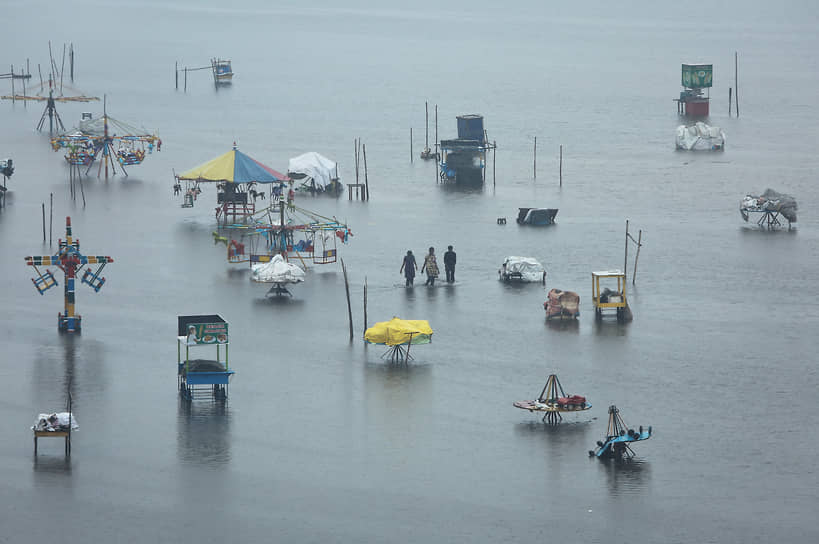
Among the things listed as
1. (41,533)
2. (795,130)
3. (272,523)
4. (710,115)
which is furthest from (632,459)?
(710,115)

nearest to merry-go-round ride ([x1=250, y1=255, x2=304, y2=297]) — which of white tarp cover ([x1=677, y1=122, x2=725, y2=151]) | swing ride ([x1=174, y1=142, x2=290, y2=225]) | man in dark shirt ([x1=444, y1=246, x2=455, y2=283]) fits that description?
man in dark shirt ([x1=444, y1=246, x2=455, y2=283])

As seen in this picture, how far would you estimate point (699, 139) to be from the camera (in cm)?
10088

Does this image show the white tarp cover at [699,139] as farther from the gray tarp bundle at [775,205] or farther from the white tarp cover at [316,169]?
the gray tarp bundle at [775,205]

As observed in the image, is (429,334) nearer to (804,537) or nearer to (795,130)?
(804,537)

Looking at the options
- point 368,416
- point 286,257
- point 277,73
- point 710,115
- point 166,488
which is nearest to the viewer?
point 166,488

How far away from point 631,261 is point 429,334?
20681 millimetres

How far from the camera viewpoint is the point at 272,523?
31953 mm

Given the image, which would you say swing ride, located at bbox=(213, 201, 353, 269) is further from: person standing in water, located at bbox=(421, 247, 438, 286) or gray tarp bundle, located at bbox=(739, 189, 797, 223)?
gray tarp bundle, located at bbox=(739, 189, 797, 223)

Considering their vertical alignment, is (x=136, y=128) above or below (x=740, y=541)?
above

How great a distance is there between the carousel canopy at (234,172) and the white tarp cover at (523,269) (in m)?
16.5

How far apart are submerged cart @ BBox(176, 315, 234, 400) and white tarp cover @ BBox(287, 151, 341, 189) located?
40619 mm

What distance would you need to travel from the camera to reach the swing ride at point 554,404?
3819 cm

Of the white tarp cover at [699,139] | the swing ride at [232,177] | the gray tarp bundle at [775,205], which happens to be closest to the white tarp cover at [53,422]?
the swing ride at [232,177]

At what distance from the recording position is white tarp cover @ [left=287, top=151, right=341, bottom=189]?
81.6 meters
